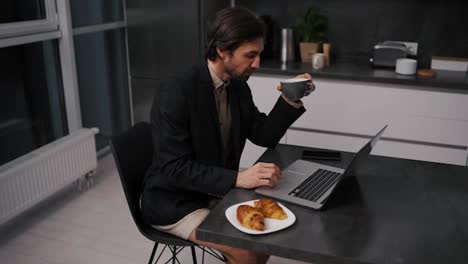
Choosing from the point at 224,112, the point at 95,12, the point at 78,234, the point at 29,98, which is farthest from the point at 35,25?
the point at 224,112

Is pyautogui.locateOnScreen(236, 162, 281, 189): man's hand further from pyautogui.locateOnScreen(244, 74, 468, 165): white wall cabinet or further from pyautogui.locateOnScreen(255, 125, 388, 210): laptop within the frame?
pyautogui.locateOnScreen(244, 74, 468, 165): white wall cabinet

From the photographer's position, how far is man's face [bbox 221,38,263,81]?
1.69 metres

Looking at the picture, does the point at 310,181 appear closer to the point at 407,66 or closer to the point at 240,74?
the point at 240,74

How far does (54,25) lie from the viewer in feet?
10.9

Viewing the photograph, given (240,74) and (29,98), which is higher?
(240,74)

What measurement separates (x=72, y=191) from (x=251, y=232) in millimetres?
2459

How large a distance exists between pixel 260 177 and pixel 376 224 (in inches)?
14.9

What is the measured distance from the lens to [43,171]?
293 centimetres

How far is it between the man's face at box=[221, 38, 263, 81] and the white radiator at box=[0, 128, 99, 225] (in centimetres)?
164

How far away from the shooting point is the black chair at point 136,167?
1790 millimetres

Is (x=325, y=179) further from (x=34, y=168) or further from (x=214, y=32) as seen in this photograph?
(x=34, y=168)

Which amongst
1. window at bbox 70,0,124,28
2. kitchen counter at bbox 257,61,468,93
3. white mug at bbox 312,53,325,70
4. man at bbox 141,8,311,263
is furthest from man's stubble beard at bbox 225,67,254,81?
window at bbox 70,0,124,28

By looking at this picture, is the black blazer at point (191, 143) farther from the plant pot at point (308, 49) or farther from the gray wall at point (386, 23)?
the gray wall at point (386, 23)

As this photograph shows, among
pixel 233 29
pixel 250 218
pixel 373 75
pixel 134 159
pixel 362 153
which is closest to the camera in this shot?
pixel 250 218
